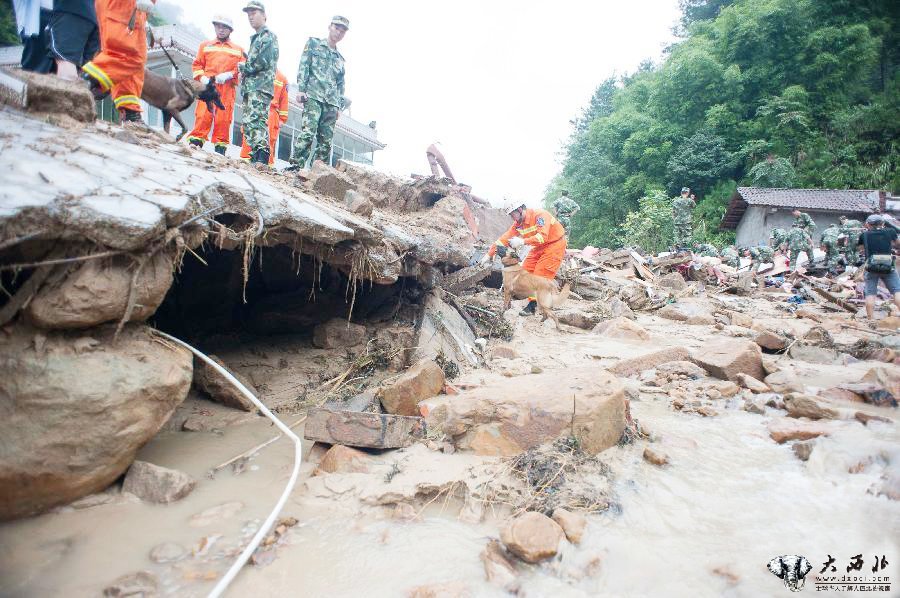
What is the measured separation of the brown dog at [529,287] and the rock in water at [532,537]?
197 inches

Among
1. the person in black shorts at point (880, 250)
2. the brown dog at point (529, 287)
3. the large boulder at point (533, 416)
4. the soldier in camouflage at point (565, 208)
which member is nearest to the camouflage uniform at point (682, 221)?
the soldier in camouflage at point (565, 208)

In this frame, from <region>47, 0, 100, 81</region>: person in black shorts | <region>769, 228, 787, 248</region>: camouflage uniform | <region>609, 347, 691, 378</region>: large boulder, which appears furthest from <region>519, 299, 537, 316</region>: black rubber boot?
<region>769, 228, 787, 248</region>: camouflage uniform

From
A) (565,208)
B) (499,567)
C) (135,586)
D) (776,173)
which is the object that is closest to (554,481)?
(499,567)

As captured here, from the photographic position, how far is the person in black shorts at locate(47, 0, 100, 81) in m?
3.73

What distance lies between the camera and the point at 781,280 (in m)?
12.3

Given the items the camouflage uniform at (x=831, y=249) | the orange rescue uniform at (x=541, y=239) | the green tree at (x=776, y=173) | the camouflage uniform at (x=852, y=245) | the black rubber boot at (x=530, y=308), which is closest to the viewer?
the orange rescue uniform at (x=541, y=239)

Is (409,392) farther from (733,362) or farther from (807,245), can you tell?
(807,245)

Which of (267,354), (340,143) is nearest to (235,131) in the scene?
(340,143)

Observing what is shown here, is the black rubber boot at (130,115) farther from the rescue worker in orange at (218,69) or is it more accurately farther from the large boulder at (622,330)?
the large boulder at (622,330)

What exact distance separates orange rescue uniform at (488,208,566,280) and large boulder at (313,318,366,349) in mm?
3081

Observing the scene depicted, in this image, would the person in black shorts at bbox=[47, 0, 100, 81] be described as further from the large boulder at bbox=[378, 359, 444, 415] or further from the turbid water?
the large boulder at bbox=[378, 359, 444, 415]

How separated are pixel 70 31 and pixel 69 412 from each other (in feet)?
11.7

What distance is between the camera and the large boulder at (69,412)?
1.93 metres

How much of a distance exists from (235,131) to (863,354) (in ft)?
53.9
